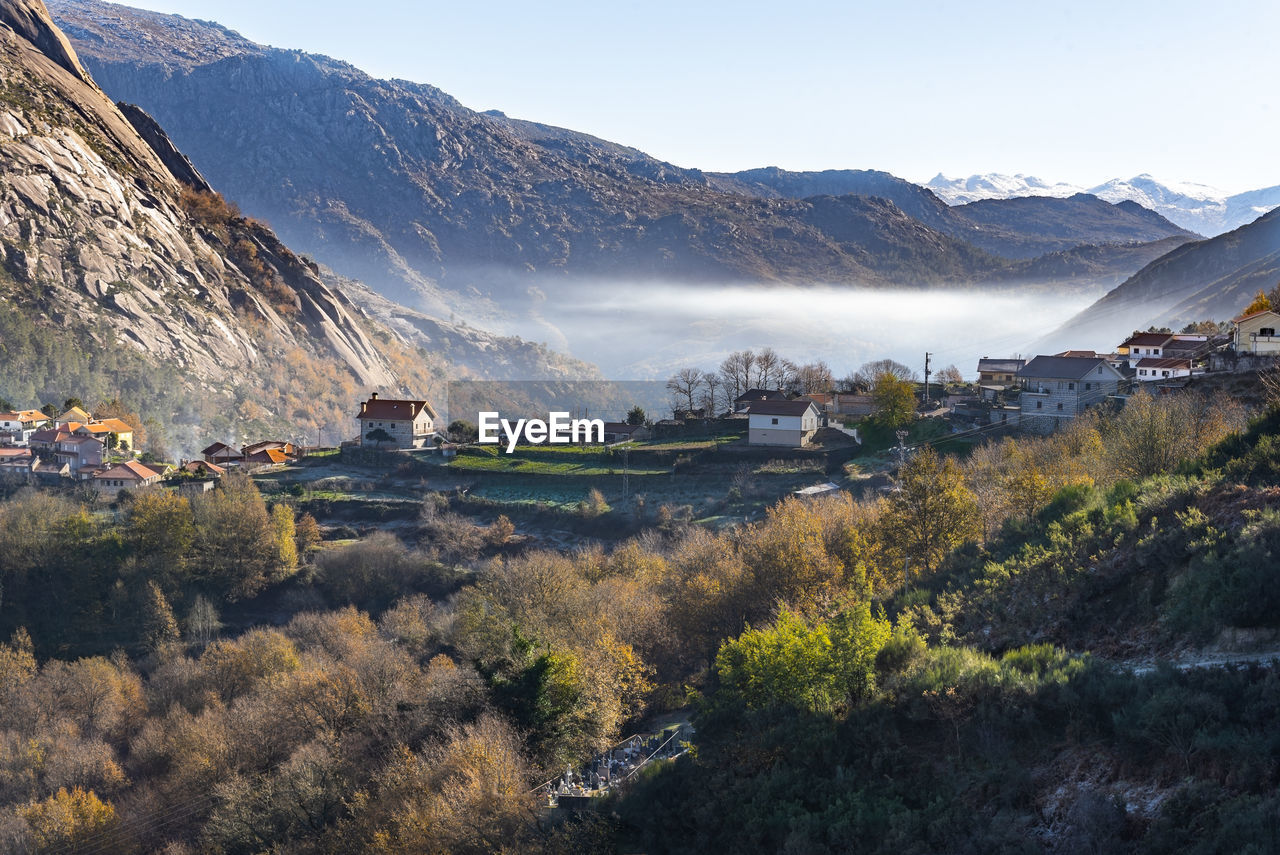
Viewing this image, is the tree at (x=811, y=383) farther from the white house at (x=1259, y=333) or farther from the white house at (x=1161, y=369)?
the white house at (x=1259, y=333)

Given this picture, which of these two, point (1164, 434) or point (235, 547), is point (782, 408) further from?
point (1164, 434)

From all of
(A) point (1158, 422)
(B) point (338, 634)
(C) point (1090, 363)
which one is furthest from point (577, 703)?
(C) point (1090, 363)

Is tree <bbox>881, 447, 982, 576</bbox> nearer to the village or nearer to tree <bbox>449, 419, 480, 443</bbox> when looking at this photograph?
the village

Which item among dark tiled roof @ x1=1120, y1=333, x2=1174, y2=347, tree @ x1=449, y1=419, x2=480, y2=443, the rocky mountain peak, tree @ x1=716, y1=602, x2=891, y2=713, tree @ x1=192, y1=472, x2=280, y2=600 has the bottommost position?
tree @ x1=192, y1=472, x2=280, y2=600

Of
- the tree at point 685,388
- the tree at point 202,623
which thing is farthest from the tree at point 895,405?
the tree at point 202,623

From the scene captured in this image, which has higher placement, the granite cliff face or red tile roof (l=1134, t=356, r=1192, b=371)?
the granite cliff face

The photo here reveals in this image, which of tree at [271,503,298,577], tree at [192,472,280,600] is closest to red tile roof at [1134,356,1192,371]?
tree at [271,503,298,577]

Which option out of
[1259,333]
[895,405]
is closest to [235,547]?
[895,405]
